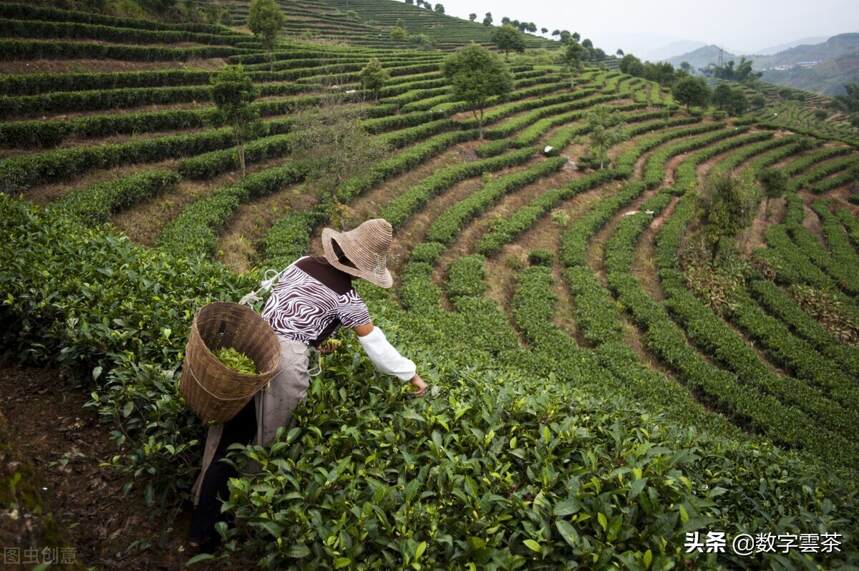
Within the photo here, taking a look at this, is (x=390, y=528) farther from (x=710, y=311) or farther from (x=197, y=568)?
(x=710, y=311)

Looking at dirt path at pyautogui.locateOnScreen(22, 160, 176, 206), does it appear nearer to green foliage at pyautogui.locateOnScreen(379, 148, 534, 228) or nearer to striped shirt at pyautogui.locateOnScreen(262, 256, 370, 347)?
green foliage at pyautogui.locateOnScreen(379, 148, 534, 228)

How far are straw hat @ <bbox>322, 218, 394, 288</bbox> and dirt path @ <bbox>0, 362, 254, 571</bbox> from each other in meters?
1.95

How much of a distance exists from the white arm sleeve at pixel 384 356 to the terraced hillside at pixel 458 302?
22 cm

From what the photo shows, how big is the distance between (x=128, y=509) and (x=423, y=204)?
1830cm

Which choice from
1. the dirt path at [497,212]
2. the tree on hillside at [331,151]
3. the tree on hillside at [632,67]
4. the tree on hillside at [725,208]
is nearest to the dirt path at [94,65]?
the tree on hillside at [331,151]

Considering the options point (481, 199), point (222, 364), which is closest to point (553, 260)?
point (481, 199)

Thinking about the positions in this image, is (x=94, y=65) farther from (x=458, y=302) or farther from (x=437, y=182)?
(x=458, y=302)

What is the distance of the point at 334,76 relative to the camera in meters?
30.4

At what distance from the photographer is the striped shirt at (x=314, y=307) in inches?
122

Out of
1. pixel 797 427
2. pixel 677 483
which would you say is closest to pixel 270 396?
pixel 677 483

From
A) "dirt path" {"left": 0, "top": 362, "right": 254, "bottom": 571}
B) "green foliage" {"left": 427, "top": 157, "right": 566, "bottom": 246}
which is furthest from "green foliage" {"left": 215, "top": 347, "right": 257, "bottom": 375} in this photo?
"green foliage" {"left": 427, "top": 157, "right": 566, "bottom": 246}

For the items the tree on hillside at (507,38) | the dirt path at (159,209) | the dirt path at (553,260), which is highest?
the tree on hillside at (507,38)

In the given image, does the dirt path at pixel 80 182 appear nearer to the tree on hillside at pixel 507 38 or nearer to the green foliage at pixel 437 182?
the green foliage at pixel 437 182

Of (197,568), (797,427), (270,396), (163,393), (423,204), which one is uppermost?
(270,396)
